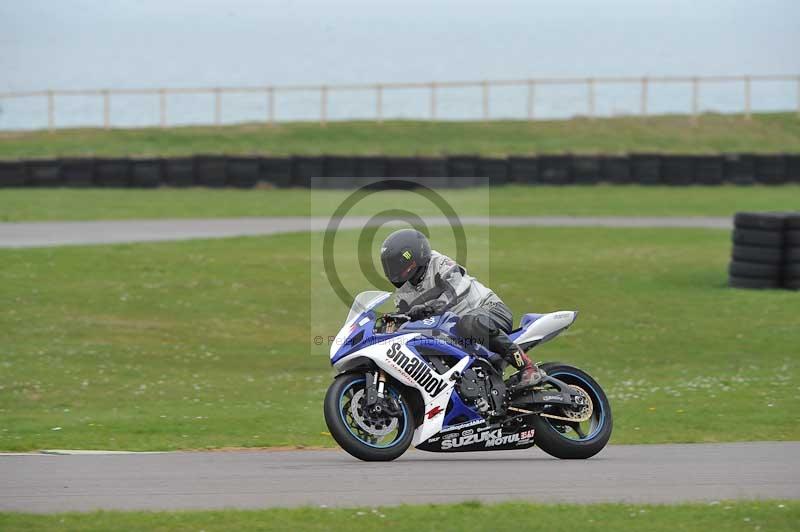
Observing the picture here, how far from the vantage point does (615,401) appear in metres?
13.8

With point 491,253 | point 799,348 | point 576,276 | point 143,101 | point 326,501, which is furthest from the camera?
point 143,101

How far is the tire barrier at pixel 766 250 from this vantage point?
20.4 meters

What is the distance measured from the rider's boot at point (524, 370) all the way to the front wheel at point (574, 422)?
0.81ft

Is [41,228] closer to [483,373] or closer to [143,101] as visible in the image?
[483,373]

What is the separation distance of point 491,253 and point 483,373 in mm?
16571

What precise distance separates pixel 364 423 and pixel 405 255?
120cm

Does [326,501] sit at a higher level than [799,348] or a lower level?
higher

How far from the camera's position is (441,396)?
31.7 ft

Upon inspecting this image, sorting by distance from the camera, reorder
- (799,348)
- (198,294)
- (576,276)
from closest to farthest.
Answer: (799,348)
(198,294)
(576,276)

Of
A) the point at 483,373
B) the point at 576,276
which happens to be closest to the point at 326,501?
the point at 483,373

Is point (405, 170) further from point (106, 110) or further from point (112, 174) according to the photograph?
point (106, 110)

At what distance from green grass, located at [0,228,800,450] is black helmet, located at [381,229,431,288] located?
220 cm

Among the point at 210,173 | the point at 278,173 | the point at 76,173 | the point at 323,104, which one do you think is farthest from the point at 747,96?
the point at 76,173

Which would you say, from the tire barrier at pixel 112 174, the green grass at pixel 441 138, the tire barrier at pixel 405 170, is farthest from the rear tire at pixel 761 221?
the green grass at pixel 441 138
